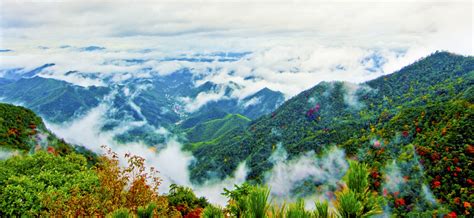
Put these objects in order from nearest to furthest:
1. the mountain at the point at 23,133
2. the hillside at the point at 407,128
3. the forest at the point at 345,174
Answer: the forest at the point at 345,174 < the mountain at the point at 23,133 < the hillside at the point at 407,128

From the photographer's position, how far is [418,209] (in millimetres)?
82000

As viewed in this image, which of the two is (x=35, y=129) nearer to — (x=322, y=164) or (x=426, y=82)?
(x=322, y=164)

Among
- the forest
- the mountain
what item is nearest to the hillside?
the forest

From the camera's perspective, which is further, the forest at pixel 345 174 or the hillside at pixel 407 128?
the hillside at pixel 407 128

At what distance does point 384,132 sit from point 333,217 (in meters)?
140

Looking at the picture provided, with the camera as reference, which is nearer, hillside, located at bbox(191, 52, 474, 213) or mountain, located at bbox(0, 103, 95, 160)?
mountain, located at bbox(0, 103, 95, 160)

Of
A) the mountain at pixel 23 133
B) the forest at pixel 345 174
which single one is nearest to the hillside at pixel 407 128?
the forest at pixel 345 174

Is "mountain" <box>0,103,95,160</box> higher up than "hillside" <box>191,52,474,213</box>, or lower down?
higher up

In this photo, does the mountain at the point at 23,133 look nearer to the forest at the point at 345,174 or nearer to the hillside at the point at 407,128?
the forest at the point at 345,174

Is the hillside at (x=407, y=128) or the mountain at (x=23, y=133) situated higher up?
the mountain at (x=23, y=133)

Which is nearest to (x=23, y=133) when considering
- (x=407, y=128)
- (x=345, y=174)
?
(x=345, y=174)

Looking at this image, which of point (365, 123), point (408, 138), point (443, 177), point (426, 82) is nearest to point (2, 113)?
point (443, 177)

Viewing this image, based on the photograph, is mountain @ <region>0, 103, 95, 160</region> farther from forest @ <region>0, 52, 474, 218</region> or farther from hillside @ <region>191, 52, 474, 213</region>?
hillside @ <region>191, 52, 474, 213</region>

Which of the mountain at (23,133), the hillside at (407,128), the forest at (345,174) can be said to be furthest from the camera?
the hillside at (407,128)
